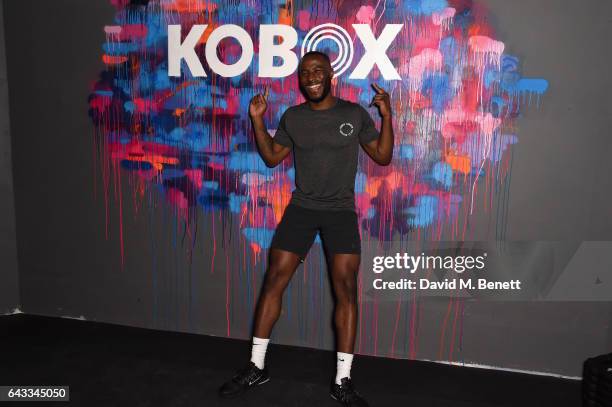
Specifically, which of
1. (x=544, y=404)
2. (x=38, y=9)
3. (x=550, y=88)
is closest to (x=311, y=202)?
(x=550, y=88)

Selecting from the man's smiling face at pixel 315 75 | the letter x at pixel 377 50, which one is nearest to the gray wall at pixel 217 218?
the letter x at pixel 377 50

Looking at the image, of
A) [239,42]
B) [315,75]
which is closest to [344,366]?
[315,75]

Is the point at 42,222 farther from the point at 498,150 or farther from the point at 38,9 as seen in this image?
the point at 498,150

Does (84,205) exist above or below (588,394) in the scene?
above

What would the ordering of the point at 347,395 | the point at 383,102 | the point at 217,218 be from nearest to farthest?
the point at 347,395, the point at 383,102, the point at 217,218

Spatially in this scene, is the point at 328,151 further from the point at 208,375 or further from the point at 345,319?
the point at 208,375

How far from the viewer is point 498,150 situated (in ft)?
8.34

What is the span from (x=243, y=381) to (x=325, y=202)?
951 mm

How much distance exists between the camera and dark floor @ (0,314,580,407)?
2.35 meters

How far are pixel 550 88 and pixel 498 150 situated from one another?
1.25 feet

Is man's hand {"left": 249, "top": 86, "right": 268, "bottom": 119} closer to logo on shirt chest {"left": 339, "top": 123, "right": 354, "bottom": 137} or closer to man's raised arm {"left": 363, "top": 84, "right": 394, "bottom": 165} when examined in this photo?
logo on shirt chest {"left": 339, "top": 123, "right": 354, "bottom": 137}

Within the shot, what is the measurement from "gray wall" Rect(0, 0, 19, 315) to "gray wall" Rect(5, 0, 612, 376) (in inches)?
2.0

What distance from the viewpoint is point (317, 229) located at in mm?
2459

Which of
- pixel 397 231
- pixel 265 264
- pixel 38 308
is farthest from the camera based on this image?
pixel 38 308
